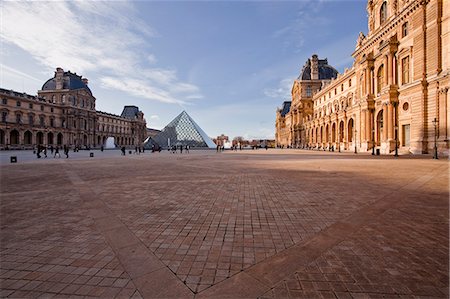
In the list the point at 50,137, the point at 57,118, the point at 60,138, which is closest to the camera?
the point at 50,137

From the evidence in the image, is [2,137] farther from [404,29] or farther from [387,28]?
[404,29]

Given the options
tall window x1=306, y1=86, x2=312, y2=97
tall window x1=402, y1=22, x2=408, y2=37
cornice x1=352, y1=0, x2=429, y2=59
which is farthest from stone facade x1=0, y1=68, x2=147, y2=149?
tall window x1=402, y1=22, x2=408, y2=37

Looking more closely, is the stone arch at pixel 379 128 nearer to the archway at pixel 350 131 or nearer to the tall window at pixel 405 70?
the tall window at pixel 405 70

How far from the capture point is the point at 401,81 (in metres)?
27.5

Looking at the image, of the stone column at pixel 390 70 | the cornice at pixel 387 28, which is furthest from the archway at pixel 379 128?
the cornice at pixel 387 28

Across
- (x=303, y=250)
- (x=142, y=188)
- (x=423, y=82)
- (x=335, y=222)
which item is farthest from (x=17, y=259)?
(x=423, y=82)

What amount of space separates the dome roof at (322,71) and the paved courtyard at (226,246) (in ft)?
221

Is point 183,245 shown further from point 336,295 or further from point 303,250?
point 336,295

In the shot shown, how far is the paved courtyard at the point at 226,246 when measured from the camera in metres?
2.51

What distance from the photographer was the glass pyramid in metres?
61.2

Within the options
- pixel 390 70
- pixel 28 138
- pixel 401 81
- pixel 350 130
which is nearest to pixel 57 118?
pixel 28 138

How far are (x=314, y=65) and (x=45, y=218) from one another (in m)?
72.9

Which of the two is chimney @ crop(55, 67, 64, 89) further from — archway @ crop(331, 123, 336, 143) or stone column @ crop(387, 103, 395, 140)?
stone column @ crop(387, 103, 395, 140)

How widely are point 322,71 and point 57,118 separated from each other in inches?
3159
